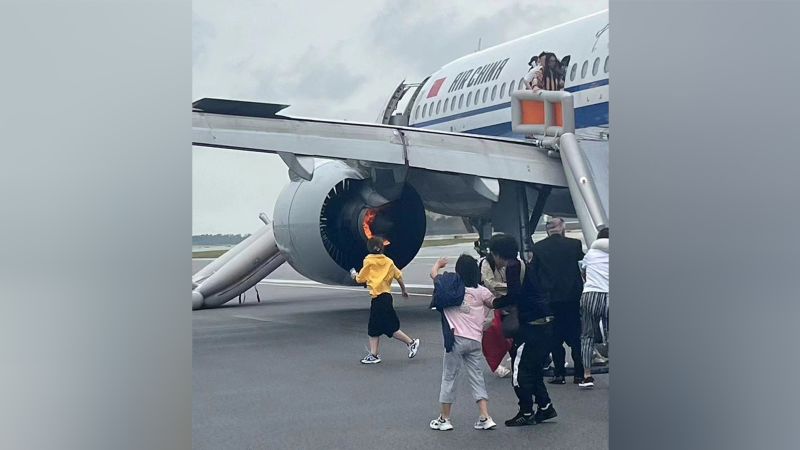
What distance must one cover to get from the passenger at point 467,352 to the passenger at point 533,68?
3.65 feet

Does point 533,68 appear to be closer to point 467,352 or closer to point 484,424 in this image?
point 467,352

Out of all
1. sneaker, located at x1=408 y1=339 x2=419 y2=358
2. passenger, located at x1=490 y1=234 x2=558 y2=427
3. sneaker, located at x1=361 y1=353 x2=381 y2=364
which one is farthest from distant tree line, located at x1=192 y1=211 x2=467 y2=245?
sneaker, located at x1=361 y1=353 x2=381 y2=364

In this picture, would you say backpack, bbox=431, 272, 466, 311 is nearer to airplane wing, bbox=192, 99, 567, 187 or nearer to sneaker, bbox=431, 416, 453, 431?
sneaker, bbox=431, 416, 453, 431

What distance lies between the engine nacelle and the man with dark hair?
25.3 inches

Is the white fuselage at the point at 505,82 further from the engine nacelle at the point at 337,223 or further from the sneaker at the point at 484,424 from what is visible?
the sneaker at the point at 484,424

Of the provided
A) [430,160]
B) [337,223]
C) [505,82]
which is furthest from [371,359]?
[505,82]

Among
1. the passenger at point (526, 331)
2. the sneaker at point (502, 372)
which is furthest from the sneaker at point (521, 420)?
the sneaker at point (502, 372)

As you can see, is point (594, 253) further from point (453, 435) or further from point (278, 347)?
point (278, 347)

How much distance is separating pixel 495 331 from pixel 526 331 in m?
0.15

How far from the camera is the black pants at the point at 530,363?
4.30 m

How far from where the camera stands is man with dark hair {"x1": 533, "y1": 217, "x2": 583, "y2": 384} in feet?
14.2
